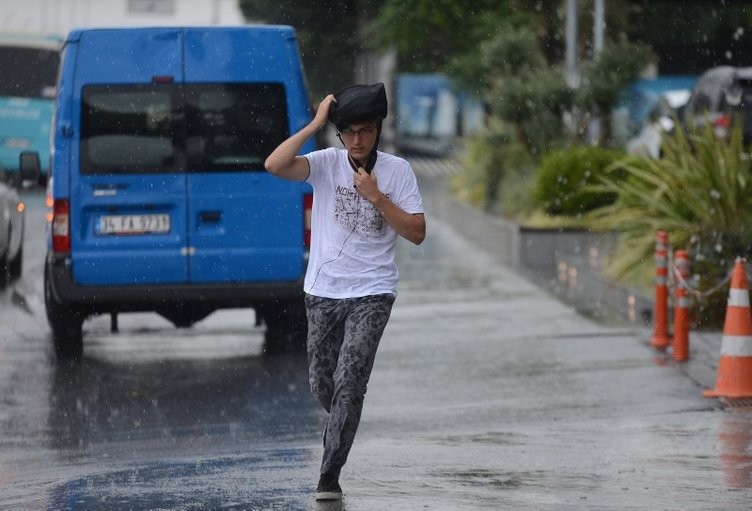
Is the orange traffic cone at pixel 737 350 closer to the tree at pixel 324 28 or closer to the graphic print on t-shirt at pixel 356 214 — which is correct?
the graphic print on t-shirt at pixel 356 214

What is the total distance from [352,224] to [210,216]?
511cm

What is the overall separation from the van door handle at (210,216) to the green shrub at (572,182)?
34.5 feet

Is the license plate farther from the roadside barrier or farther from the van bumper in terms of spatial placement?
the roadside barrier

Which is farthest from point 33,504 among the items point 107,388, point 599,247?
point 599,247

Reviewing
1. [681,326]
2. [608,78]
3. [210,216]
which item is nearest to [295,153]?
[210,216]

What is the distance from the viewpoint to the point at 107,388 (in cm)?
1153

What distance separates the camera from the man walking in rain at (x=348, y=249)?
7355 millimetres

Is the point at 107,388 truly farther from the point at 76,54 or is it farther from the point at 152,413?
the point at 76,54

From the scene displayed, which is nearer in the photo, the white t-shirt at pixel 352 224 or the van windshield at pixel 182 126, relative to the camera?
the white t-shirt at pixel 352 224

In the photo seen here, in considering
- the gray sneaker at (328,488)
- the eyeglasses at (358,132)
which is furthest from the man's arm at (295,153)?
the gray sneaker at (328,488)

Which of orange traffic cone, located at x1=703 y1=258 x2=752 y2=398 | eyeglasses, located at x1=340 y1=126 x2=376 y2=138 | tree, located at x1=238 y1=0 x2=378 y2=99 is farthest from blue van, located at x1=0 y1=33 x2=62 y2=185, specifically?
eyeglasses, located at x1=340 y1=126 x2=376 y2=138

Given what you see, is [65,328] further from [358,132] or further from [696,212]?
[358,132]

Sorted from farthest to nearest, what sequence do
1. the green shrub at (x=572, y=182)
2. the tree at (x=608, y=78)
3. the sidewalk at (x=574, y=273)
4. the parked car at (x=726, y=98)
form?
the tree at (x=608, y=78), the parked car at (x=726, y=98), the green shrub at (x=572, y=182), the sidewalk at (x=574, y=273)

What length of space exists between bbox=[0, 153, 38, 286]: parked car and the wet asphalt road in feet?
9.30
